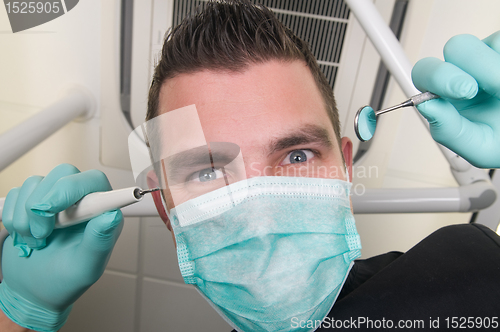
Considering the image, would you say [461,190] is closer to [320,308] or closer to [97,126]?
[320,308]

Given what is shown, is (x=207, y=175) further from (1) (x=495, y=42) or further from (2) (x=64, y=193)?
(1) (x=495, y=42)

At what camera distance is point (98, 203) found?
67 centimetres

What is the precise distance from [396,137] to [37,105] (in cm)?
125

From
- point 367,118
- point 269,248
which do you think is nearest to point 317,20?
point 367,118

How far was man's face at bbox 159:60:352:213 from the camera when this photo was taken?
0.73m

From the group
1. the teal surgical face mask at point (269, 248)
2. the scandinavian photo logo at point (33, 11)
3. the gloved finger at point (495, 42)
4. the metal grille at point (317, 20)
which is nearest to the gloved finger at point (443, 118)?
the gloved finger at point (495, 42)

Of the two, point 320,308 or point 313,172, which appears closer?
point 320,308

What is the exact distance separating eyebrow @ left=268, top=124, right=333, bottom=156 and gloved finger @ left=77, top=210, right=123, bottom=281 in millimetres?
331

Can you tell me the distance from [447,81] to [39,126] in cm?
95

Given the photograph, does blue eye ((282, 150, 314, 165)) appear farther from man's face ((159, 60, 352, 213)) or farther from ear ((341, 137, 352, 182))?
ear ((341, 137, 352, 182))

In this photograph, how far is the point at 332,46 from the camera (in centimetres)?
111

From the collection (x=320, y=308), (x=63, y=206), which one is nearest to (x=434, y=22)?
(x=320, y=308)

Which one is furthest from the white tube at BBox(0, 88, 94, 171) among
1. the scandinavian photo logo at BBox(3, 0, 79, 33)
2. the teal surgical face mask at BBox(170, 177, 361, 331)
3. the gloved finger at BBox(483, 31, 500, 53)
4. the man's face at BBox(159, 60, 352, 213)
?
the gloved finger at BBox(483, 31, 500, 53)

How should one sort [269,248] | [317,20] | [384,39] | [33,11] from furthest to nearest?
[33,11] → [317,20] → [384,39] → [269,248]
